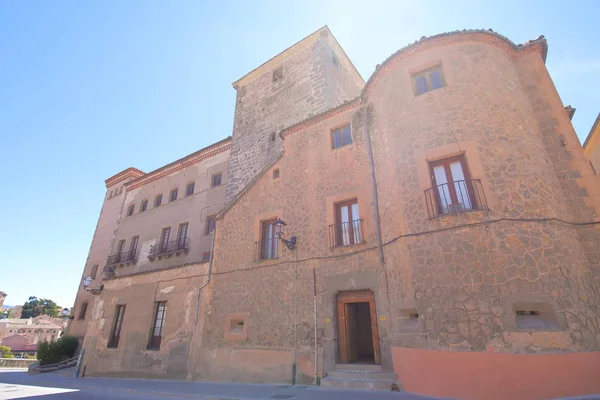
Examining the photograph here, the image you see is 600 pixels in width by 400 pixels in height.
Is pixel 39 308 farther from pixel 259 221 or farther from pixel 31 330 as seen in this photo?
pixel 259 221

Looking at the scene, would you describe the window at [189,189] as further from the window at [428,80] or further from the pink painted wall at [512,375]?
the pink painted wall at [512,375]

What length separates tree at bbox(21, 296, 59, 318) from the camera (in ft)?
196

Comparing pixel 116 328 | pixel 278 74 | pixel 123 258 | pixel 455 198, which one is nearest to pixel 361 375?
pixel 455 198

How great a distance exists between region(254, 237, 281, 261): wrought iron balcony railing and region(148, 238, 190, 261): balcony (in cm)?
781

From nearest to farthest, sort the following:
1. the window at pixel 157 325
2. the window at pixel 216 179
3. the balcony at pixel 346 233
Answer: the balcony at pixel 346 233
the window at pixel 157 325
the window at pixel 216 179

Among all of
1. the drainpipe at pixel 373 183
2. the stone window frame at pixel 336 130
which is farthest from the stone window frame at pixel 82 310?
the drainpipe at pixel 373 183

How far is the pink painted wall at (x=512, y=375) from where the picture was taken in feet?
16.3

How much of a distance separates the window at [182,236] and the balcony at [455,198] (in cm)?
1416

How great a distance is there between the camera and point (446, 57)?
7836mm

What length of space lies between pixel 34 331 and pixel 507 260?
5759 centimetres

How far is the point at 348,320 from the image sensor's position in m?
8.41

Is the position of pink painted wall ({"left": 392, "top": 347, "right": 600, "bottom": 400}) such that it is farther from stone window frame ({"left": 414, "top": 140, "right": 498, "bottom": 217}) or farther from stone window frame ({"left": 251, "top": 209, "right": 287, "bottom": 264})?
stone window frame ({"left": 251, "top": 209, "right": 287, "bottom": 264})

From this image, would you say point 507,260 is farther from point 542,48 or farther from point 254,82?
point 254,82

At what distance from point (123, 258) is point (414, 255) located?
1954 centimetres
